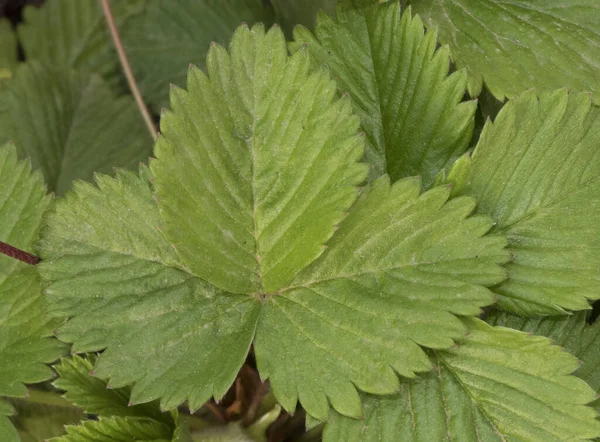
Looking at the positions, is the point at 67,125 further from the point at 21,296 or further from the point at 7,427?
the point at 7,427

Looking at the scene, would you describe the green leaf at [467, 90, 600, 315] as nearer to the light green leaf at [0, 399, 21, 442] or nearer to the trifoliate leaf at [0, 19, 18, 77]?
the light green leaf at [0, 399, 21, 442]

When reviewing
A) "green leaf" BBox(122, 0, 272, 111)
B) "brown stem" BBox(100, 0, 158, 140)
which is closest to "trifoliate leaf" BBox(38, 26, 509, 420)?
"brown stem" BBox(100, 0, 158, 140)

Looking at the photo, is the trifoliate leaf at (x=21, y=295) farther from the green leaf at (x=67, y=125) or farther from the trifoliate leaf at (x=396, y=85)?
the trifoliate leaf at (x=396, y=85)

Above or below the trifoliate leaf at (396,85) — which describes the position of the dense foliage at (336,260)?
below

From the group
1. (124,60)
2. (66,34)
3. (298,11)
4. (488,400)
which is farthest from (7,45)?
(488,400)

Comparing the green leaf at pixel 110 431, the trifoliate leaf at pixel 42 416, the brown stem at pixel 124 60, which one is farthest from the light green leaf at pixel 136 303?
the brown stem at pixel 124 60

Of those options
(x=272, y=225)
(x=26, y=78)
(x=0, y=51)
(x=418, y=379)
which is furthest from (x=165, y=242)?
(x=0, y=51)

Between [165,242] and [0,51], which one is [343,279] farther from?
[0,51]
